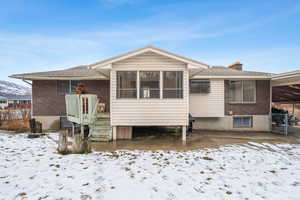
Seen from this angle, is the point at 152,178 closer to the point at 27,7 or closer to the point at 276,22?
the point at 27,7

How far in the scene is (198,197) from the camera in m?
2.35

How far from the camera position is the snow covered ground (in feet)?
8.00

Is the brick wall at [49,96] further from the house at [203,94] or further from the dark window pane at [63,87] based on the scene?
the dark window pane at [63,87]

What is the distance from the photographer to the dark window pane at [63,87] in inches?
306

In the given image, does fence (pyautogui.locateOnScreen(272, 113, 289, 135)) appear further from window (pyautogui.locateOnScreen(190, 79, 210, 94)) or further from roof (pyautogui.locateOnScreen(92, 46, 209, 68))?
roof (pyautogui.locateOnScreen(92, 46, 209, 68))

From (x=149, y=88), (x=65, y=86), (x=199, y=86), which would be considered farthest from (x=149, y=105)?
(x=65, y=86)

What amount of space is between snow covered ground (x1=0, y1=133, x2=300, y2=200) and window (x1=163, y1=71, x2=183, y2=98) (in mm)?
2323

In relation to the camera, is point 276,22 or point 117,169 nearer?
point 117,169

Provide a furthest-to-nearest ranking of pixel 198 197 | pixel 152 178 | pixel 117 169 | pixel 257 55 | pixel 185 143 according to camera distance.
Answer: pixel 257 55 < pixel 185 143 < pixel 117 169 < pixel 152 178 < pixel 198 197

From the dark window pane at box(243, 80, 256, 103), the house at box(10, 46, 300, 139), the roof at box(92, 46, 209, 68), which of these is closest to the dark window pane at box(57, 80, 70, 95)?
the house at box(10, 46, 300, 139)

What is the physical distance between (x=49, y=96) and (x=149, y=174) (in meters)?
7.58

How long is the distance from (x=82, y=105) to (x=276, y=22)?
19656mm

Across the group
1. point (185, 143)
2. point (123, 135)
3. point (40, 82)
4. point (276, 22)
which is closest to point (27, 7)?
point (40, 82)

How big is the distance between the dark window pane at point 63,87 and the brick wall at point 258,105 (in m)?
9.24
